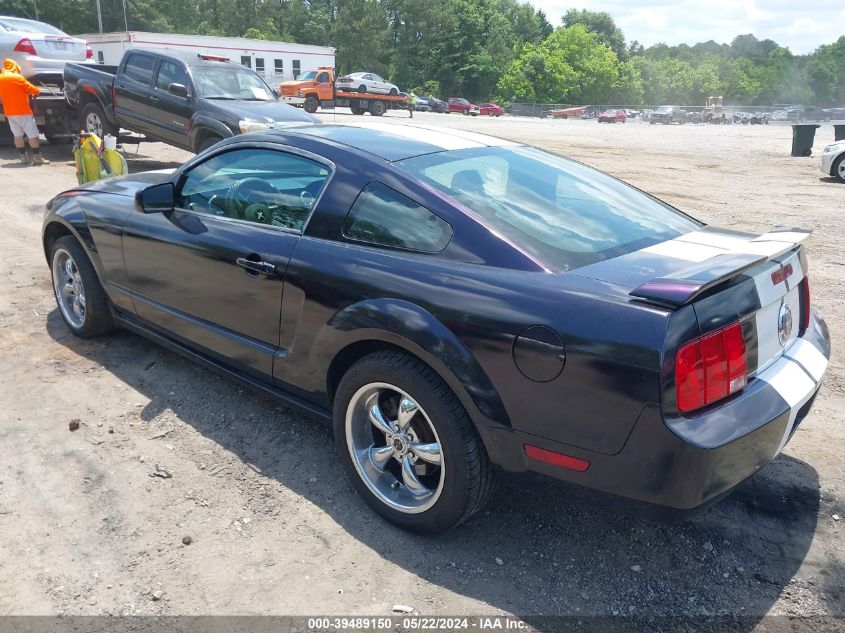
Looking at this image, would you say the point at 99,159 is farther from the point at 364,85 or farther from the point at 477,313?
the point at 364,85

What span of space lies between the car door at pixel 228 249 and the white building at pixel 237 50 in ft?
105

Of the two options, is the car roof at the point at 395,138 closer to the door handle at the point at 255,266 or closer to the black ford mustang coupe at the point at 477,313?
the black ford mustang coupe at the point at 477,313

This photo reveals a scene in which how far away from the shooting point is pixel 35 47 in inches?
517

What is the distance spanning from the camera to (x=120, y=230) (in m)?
4.14

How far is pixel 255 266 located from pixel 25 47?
12954 millimetres

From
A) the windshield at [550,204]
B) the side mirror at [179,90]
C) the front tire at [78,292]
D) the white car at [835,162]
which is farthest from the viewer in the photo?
the white car at [835,162]

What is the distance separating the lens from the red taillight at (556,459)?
2.30 meters

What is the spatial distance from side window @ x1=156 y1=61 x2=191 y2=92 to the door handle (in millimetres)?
8629

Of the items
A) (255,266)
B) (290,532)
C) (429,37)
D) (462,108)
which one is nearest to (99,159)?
(255,266)

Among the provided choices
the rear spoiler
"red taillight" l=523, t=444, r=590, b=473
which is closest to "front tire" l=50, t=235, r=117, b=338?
"red taillight" l=523, t=444, r=590, b=473

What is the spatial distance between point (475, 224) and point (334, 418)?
1.08 metres

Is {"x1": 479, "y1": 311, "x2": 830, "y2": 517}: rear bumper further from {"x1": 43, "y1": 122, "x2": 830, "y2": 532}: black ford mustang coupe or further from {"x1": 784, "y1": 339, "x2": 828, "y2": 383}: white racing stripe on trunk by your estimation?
{"x1": 784, "y1": 339, "x2": 828, "y2": 383}: white racing stripe on trunk

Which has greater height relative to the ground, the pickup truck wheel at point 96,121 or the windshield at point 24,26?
the windshield at point 24,26

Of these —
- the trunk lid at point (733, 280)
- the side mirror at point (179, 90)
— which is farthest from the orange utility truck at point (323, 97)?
the trunk lid at point (733, 280)
